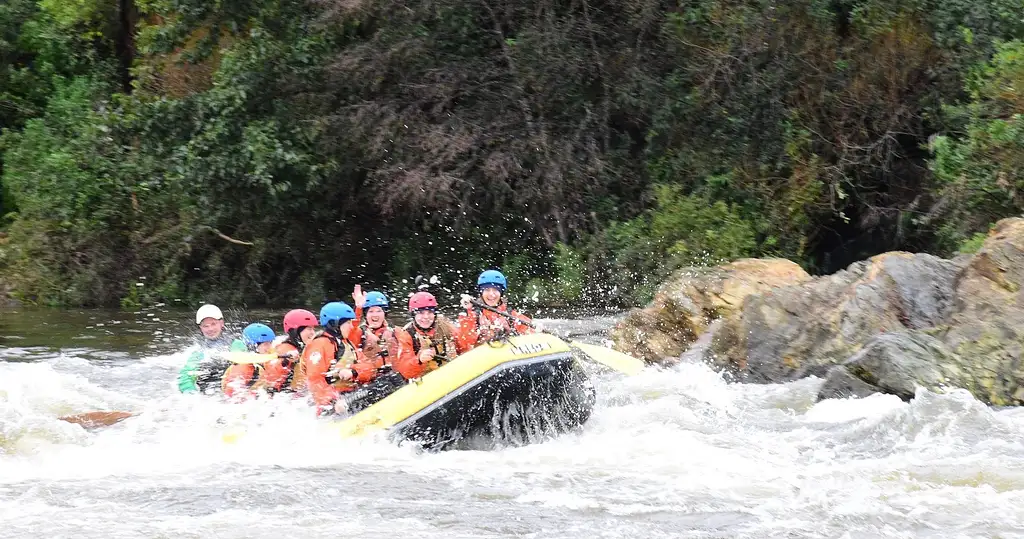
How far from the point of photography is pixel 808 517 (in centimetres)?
720

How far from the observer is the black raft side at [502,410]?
885 cm

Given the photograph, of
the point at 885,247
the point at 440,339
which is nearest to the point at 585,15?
the point at 885,247

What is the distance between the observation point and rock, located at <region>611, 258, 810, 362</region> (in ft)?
42.7

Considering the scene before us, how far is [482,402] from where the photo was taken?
351 inches

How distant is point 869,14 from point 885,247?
127 inches

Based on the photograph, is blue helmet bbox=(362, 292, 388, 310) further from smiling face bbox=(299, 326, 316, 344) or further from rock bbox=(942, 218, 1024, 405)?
rock bbox=(942, 218, 1024, 405)

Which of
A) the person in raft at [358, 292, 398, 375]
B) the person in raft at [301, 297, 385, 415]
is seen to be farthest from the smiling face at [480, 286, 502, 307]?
the person in raft at [301, 297, 385, 415]

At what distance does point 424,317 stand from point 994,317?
15.3 feet

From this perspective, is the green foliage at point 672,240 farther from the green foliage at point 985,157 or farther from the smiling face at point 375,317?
the smiling face at point 375,317

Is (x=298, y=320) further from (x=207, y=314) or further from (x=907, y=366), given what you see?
(x=907, y=366)

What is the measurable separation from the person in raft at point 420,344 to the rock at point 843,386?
9.88 ft

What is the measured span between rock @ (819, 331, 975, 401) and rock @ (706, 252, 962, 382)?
876 mm

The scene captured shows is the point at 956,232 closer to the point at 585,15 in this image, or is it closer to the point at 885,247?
the point at 885,247

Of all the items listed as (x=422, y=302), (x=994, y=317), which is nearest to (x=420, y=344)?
(x=422, y=302)
